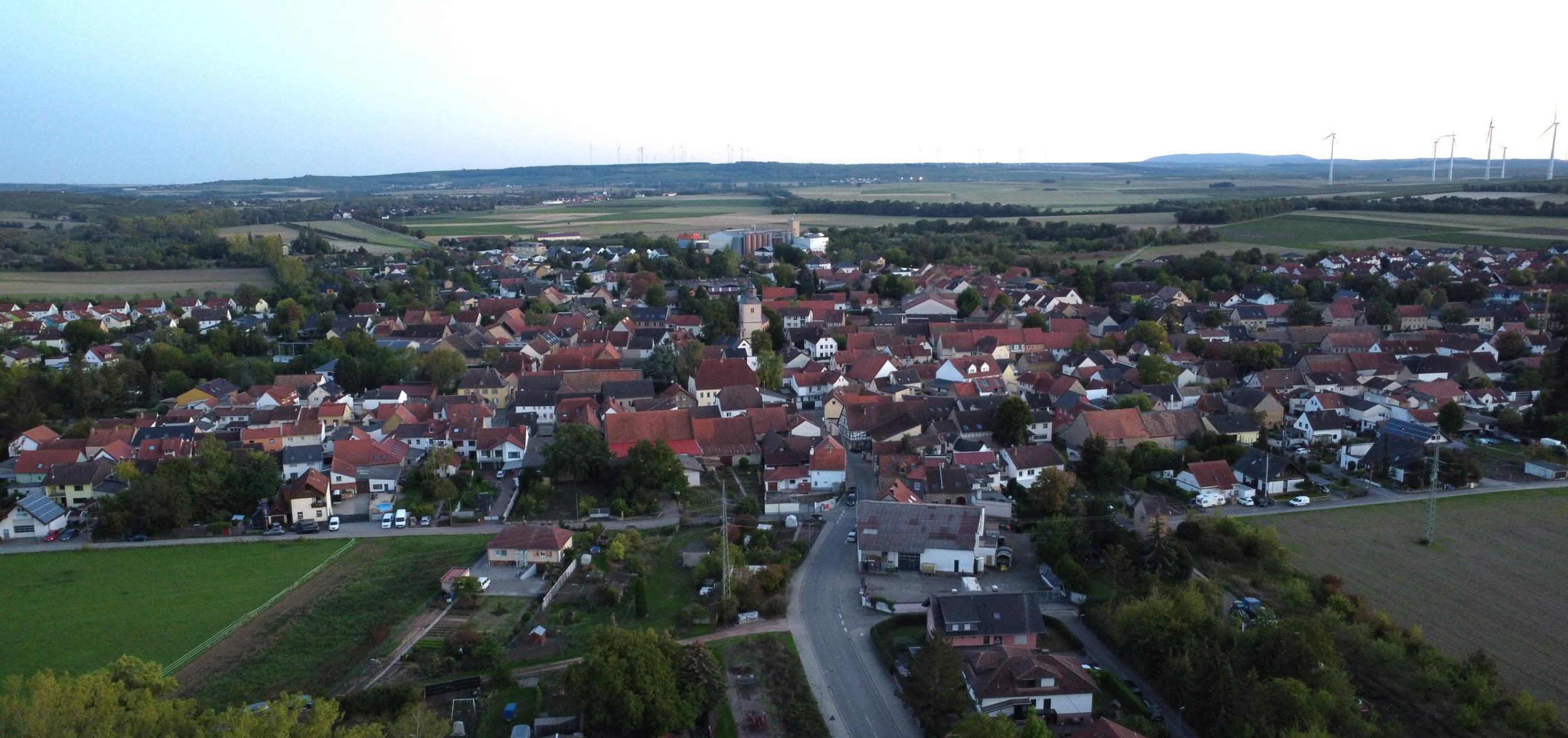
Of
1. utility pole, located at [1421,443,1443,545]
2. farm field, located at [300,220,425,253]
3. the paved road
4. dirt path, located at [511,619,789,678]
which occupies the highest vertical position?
farm field, located at [300,220,425,253]

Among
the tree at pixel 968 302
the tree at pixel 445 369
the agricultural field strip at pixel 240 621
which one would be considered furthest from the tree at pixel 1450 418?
the tree at pixel 445 369

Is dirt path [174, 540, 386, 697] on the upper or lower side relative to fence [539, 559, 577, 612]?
lower

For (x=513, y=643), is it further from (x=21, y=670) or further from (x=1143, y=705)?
(x=1143, y=705)

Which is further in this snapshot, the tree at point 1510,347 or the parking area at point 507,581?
the tree at point 1510,347

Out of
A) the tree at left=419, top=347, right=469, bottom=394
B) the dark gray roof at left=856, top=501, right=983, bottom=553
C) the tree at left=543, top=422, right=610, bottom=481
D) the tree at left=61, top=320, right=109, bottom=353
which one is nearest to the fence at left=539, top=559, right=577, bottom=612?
the tree at left=543, top=422, right=610, bottom=481

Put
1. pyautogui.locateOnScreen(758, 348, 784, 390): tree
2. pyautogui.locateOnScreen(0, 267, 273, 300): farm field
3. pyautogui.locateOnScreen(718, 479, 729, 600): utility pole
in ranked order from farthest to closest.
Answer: pyautogui.locateOnScreen(0, 267, 273, 300): farm field
pyautogui.locateOnScreen(758, 348, 784, 390): tree
pyautogui.locateOnScreen(718, 479, 729, 600): utility pole

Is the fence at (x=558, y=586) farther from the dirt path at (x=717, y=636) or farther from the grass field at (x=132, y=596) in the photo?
the grass field at (x=132, y=596)

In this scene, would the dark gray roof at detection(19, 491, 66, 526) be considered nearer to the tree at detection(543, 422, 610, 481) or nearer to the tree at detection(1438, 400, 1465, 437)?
the tree at detection(543, 422, 610, 481)
